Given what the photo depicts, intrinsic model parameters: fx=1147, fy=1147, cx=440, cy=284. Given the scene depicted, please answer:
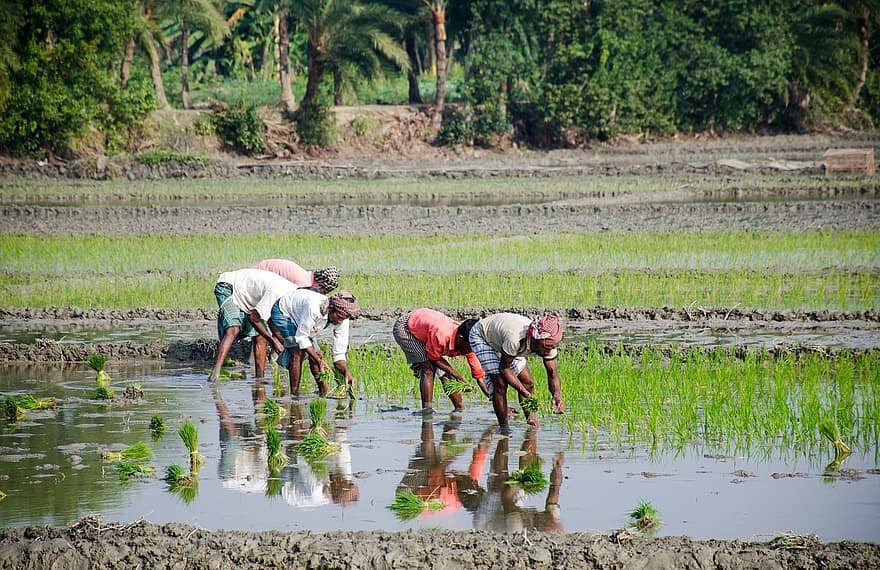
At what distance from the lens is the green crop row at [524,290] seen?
12008mm

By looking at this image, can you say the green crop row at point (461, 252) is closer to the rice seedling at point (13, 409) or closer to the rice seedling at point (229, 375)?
the rice seedling at point (229, 375)

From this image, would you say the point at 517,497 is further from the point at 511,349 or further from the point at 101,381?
the point at 101,381

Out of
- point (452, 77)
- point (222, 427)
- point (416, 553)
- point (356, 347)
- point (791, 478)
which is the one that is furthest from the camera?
point (452, 77)

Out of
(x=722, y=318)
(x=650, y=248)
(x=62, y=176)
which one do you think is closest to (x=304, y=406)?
(x=722, y=318)

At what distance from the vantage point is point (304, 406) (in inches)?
328

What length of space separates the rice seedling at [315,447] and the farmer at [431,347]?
3.62 feet

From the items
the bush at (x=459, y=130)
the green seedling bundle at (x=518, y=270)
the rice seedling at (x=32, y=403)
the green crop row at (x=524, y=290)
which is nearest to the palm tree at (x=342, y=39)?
the bush at (x=459, y=130)

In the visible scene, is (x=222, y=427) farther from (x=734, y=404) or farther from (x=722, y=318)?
(x=722, y=318)

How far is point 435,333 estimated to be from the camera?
299 inches

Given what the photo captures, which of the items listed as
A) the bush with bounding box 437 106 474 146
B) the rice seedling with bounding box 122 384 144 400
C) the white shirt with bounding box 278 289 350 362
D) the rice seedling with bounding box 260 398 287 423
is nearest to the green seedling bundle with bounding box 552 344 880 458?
the white shirt with bounding box 278 289 350 362

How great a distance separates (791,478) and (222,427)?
144 inches

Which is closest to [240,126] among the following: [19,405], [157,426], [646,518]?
[19,405]

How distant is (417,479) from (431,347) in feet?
4.65

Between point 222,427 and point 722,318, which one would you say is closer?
point 222,427
